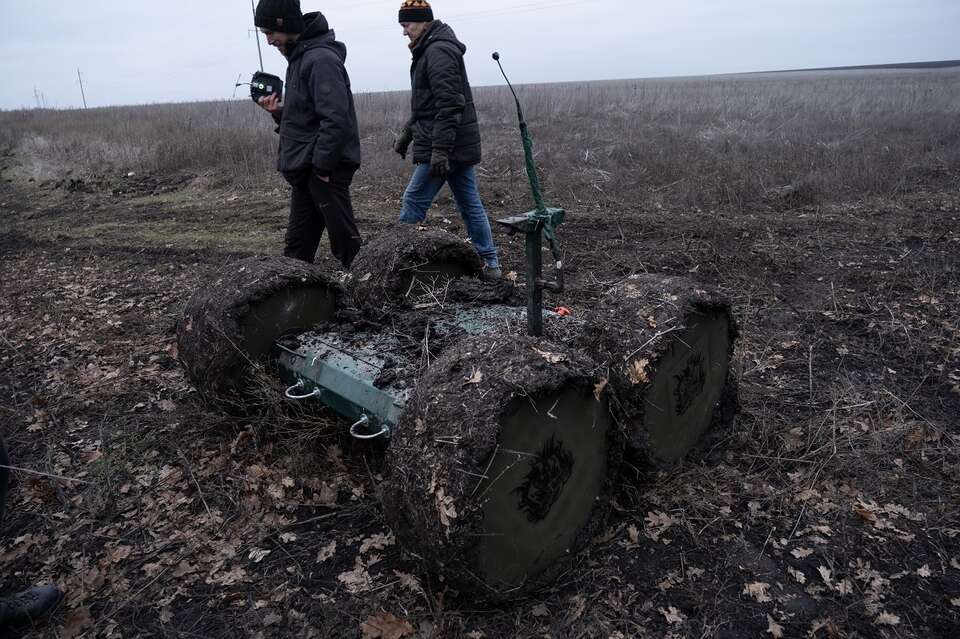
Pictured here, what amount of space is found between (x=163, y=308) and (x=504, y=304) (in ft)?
13.6

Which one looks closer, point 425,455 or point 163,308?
point 425,455

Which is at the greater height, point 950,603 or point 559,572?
point 559,572

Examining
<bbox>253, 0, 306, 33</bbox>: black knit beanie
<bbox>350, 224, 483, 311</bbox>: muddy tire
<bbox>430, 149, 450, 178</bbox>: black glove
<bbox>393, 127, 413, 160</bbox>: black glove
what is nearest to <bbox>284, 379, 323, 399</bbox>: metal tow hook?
<bbox>350, 224, 483, 311</bbox>: muddy tire

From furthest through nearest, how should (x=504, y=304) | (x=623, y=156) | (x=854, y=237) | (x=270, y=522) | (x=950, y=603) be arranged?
(x=623, y=156), (x=854, y=237), (x=504, y=304), (x=270, y=522), (x=950, y=603)

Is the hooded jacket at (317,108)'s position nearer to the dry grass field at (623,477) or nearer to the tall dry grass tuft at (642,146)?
the dry grass field at (623,477)

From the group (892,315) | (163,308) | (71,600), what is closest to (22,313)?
(163,308)

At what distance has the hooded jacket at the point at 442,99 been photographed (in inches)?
201

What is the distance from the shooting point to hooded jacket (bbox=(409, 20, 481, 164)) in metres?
5.11

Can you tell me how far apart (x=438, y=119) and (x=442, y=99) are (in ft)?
0.54

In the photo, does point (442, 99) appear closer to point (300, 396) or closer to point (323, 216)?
point (323, 216)

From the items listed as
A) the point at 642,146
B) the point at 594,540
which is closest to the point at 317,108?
the point at 594,540

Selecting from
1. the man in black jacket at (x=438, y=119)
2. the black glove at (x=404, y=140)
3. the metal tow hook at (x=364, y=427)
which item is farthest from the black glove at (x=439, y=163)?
the metal tow hook at (x=364, y=427)

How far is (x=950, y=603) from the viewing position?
8.27 ft

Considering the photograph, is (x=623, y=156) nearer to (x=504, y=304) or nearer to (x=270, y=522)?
(x=504, y=304)
